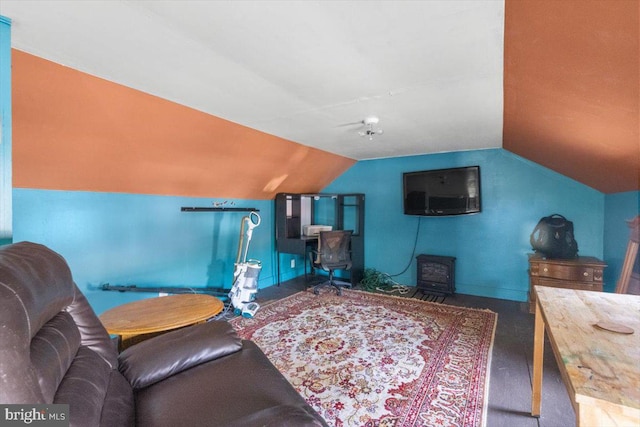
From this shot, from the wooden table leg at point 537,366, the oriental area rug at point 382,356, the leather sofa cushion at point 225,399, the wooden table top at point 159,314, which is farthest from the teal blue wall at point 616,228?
the wooden table top at point 159,314

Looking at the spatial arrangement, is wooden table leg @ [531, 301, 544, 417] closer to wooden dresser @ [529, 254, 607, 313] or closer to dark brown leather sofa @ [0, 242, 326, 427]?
dark brown leather sofa @ [0, 242, 326, 427]

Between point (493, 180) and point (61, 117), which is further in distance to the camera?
point (493, 180)

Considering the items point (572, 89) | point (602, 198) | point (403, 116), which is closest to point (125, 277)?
point (403, 116)

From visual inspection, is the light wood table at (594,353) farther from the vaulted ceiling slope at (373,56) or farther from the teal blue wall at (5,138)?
the teal blue wall at (5,138)

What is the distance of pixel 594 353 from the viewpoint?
96 centimetres

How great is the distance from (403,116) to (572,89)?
4.19 ft

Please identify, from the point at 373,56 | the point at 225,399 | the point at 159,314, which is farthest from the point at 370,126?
the point at 225,399

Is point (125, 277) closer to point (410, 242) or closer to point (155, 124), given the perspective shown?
point (155, 124)

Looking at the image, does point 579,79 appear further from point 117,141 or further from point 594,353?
point 117,141

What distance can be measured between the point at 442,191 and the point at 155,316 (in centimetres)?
372

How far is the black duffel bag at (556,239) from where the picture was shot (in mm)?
3236

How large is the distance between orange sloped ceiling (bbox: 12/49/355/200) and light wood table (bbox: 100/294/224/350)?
47.7 inches

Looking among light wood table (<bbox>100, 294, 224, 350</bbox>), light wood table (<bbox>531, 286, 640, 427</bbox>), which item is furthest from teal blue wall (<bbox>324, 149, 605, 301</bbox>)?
light wood table (<bbox>100, 294, 224, 350</bbox>)

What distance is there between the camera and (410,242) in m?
4.55
